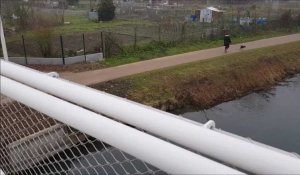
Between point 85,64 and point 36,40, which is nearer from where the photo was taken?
point 85,64

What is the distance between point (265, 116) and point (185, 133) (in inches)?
327

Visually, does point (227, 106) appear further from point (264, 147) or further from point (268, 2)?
point (268, 2)

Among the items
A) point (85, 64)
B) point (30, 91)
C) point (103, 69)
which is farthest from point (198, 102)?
point (30, 91)

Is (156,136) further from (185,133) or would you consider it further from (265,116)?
(265,116)

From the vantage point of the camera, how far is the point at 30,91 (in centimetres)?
90

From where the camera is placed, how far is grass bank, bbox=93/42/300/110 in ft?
27.8

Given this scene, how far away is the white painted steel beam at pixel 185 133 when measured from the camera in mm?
491

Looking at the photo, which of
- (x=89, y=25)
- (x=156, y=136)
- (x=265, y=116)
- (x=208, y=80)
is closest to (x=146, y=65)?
(x=208, y=80)

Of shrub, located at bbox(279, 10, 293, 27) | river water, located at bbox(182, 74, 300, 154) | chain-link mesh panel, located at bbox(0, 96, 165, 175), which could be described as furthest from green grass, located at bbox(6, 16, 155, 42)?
chain-link mesh panel, located at bbox(0, 96, 165, 175)

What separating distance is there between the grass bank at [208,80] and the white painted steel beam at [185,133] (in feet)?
23.7

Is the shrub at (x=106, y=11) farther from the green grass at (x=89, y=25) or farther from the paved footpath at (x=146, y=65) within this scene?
the paved footpath at (x=146, y=65)

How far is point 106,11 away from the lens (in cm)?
1805

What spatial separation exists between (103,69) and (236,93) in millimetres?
3610

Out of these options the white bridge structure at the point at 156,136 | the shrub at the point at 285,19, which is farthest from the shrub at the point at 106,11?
the white bridge structure at the point at 156,136
